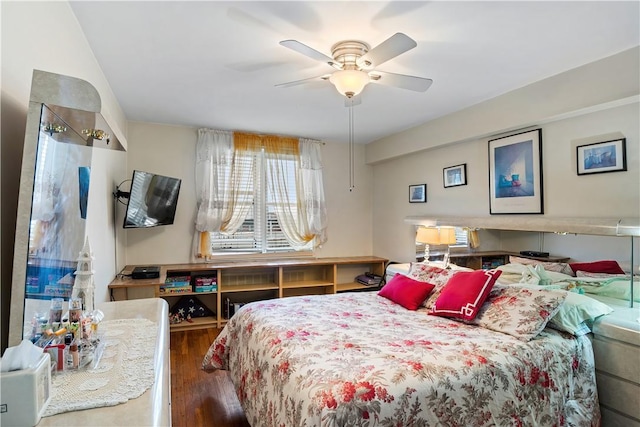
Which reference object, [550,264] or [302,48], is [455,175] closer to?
[550,264]

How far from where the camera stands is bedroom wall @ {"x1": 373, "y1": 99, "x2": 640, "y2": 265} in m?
2.36

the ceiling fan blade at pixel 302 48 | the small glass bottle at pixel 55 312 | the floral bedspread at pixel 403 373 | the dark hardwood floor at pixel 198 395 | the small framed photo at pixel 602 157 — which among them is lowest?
the dark hardwood floor at pixel 198 395

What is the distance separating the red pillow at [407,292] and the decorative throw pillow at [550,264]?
81cm

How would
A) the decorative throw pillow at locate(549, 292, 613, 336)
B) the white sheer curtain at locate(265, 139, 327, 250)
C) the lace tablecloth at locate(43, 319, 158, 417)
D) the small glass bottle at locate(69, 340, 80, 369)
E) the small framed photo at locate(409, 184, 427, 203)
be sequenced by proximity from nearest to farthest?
the lace tablecloth at locate(43, 319, 158, 417), the small glass bottle at locate(69, 340, 80, 369), the decorative throw pillow at locate(549, 292, 613, 336), the small framed photo at locate(409, 184, 427, 203), the white sheer curtain at locate(265, 139, 327, 250)

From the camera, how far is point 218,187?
4465 mm

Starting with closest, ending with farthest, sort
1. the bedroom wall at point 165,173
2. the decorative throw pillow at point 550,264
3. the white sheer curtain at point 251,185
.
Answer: the decorative throw pillow at point 550,264 < the bedroom wall at point 165,173 < the white sheer curtain at point 251,185

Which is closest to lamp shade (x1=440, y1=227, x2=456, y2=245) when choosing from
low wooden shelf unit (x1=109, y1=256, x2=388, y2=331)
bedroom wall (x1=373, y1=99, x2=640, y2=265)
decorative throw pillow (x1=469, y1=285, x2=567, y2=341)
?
bedroom wall (x1=373, y1=99, x2=640, y2=265)

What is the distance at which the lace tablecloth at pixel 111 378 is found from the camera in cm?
90

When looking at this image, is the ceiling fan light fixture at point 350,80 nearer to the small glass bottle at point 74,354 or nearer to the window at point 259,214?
the small glass bottle at point 74,354

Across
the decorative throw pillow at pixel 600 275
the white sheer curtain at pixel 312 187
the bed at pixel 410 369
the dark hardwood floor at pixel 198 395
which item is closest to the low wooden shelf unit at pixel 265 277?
the white sheer curtain at pixel 312 187

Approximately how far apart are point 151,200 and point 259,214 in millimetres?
1443

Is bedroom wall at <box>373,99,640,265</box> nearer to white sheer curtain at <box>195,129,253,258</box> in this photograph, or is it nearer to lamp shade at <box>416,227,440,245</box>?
lamp shade at <box>416,227,440,245</box>

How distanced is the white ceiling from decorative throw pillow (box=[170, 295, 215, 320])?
2.35 m

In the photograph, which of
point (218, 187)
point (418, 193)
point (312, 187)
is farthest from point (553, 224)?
point (218, 187)
